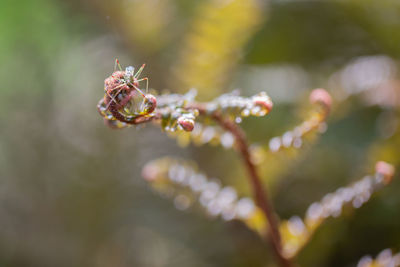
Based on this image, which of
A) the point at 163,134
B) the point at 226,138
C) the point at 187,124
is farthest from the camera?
the point at 163,134

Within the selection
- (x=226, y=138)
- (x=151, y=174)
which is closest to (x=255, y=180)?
(x=226, y=138)

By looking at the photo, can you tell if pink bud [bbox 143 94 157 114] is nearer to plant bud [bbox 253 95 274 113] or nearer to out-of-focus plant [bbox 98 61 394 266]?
out-of-focus plant [bbox 98 61 394 266]

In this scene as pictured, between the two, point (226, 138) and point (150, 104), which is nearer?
point (150, 104)

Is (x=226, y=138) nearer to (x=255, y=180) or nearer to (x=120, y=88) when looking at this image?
(x=255, y=180)

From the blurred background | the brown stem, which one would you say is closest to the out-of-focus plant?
the brown stem

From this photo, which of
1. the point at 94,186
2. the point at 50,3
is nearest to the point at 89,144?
the point at 94,186

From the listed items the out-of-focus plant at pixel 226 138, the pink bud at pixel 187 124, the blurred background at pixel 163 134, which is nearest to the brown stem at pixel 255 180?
the out-of-focus plant at pixel 226 138

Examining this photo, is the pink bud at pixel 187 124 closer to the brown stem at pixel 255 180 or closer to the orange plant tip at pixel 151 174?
the brown stem at pixel 255 180
